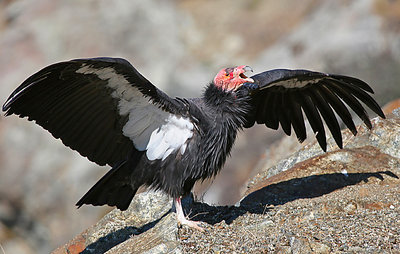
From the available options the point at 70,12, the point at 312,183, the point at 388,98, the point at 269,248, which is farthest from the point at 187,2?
the point at 269,248

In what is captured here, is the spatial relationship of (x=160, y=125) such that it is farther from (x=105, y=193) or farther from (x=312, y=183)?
(x=312, y=183)

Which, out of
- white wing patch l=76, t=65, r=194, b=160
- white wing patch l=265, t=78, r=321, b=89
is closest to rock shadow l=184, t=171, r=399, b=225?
white wing patch l=76, t=65, r=194, b=160

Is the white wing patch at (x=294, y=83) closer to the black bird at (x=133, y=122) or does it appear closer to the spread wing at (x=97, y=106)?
the black bird at (x=133, y=122)

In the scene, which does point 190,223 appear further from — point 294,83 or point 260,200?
point 294,83

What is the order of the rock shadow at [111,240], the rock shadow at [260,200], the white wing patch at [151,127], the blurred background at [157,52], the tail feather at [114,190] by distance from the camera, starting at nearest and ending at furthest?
the white wing patch at [151,127] → the tail feather at [114,190] → the rock shadow at [260,200] → the rock shadow at [111,240] → the blurred background at [157,52]

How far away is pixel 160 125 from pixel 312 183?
2850 mm

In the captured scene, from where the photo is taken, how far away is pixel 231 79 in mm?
7836

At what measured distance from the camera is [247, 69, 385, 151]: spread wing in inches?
351

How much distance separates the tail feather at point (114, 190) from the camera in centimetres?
762

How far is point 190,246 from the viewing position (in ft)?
21.5

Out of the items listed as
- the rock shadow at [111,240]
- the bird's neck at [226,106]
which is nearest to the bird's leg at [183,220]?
the rock shadow at [111,240]

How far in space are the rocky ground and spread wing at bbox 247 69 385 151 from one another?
0.64 metres

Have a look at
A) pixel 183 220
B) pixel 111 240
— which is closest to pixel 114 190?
pixel 111 240

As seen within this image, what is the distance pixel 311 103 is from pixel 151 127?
3.03 m
